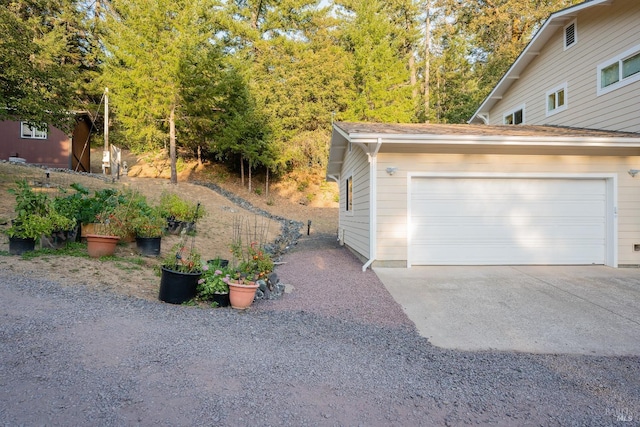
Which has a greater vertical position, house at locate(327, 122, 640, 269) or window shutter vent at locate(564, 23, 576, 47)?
window shutter vent at locate(564, 23, 576, 47)

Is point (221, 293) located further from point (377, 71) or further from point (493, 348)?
point (377, 71)

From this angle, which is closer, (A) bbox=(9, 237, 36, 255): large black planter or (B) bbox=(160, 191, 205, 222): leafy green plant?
(A) bbox=(9, 237, 36, 255): large black planter

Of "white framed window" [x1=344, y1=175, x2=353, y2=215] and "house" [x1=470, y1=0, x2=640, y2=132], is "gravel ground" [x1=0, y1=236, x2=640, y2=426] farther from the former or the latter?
"house" [x1=470, y1=0, x2=640, y2=132]

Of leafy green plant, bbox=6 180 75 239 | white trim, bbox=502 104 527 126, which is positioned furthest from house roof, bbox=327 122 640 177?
white trim, bbox=502 104 527 126

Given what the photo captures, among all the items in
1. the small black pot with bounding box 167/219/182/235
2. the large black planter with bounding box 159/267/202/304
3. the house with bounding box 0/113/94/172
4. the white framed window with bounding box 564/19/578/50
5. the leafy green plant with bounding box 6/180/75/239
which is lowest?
the large black planter with bounding box 159/267/202/304

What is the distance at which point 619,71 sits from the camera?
8.75m

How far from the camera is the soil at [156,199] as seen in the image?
5.35m

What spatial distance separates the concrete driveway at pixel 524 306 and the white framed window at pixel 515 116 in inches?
289

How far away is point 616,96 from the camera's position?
8805 mm

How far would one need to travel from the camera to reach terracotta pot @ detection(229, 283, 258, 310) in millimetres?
4531

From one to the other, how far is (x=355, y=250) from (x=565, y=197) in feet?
15.1

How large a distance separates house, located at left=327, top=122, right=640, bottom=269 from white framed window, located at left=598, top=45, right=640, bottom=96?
2.15 meters

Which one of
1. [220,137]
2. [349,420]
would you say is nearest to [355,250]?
[349,420]

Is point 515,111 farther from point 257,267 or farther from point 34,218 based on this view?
point 34,218
